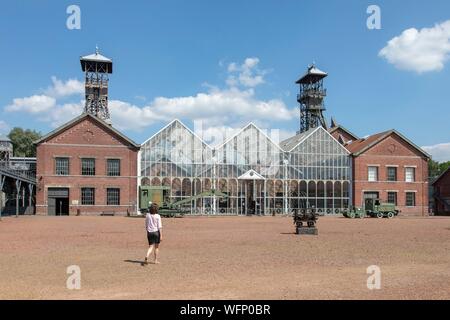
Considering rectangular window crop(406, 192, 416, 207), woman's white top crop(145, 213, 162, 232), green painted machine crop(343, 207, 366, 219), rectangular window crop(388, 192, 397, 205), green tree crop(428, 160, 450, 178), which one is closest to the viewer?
woman's white top crop(145, 213, 162, 232)

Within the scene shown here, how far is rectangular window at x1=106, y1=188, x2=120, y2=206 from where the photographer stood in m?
51.9

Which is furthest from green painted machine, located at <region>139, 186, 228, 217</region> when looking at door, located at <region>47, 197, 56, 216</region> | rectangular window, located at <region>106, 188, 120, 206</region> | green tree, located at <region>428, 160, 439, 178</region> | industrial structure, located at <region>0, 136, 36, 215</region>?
green tree, located at <region>428, 160, 439, 178</region>

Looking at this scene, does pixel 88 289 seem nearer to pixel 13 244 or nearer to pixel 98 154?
pixel 13 244

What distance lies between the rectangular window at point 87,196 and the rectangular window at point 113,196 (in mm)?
1516

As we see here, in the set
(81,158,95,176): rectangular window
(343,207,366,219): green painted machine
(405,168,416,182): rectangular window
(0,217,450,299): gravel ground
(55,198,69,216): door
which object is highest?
(81,158,95,176): rectangular window

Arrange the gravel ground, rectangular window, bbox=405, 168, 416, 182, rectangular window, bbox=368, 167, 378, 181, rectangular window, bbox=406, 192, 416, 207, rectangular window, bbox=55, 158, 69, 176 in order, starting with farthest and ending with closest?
rectangular window, bbox=405, 168, 416, 182 → rectangular window, bbox=406, 192, 416, 207 → rectangular window, bbox=368, 167, 378, 181 → rectangular window, bbox=55, 158, 69, 176 → the gravel ground

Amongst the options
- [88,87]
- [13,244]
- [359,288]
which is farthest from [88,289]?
[88,87]

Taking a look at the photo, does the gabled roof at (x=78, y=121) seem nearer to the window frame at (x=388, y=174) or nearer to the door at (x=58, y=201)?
the door at (x=58, y=201)

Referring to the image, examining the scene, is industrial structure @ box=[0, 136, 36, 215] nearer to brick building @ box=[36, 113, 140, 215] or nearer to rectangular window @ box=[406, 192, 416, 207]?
brick building @ box=[36, 113, 140, 215]

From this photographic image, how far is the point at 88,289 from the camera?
9836 millimetres

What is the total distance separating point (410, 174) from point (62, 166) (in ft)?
133

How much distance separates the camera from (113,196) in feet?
171

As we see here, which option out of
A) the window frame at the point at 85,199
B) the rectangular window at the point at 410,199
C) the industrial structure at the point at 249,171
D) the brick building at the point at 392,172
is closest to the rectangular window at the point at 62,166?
the window frame at the point at 85,199

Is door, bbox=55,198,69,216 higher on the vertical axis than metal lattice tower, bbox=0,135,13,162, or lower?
lower
